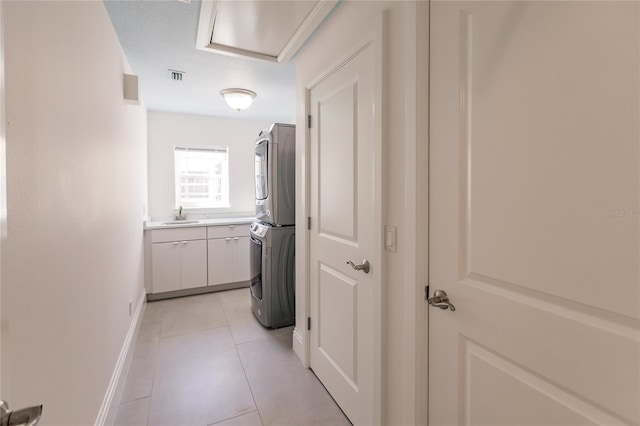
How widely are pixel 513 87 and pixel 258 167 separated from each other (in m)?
2.49

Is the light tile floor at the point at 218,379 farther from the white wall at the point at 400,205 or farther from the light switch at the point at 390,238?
the light switch at the point at 390,238

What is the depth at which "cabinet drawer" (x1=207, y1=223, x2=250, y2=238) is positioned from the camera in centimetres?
397

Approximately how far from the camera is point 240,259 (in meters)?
4.14

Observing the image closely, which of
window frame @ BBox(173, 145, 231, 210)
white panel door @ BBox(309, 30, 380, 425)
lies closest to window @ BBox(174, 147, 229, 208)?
window frame @ BBox(173, 145, 231, 210)

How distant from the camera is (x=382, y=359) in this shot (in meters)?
1.45

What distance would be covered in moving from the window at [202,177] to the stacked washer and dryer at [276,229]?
193 centimetres

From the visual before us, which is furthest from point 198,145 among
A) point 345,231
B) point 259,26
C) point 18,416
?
point 18,416

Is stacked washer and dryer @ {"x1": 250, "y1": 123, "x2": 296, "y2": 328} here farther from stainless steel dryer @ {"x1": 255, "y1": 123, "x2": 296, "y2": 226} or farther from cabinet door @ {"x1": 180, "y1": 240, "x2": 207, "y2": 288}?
cabinet door @ {"x1": 180, "y1": 240, "x2": 207, "y2": 288}

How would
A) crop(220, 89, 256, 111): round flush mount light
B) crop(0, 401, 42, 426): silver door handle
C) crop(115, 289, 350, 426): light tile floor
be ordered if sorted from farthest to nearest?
1. crop(220, 89, 256, 111): round flush mount light
2. crop(115, 289, 350, 426): light tile floor
3. crop(0, 401, 42, 426): silver door handle

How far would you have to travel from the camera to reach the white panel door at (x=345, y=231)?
5.09 feet

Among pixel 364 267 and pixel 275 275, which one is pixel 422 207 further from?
pixel 275 275

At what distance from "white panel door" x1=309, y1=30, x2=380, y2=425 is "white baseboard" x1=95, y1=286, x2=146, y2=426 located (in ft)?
4.13

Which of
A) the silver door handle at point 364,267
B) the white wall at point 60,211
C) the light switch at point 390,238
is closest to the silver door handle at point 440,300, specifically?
the light switch at point 390,238

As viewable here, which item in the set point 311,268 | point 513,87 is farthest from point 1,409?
point 311,268
